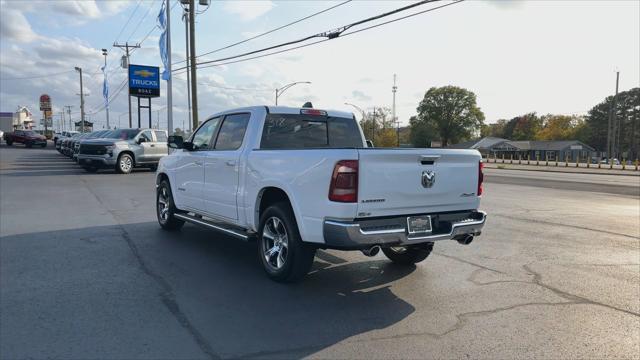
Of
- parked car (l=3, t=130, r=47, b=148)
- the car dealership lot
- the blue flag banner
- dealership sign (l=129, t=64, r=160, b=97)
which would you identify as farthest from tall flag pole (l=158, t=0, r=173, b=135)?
parked car (l=3, t=130, r=47, b=148)

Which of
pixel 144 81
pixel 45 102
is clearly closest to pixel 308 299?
pixel 144 81

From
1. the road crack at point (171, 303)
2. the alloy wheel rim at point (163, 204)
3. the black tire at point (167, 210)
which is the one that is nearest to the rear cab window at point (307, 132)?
the road crack at point (171, 303)

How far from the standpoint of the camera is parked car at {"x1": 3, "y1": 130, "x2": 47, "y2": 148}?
5359cm

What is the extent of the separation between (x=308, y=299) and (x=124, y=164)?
1815 cm

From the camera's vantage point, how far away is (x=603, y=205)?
13.9m

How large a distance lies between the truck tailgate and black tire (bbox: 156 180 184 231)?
14.7ft

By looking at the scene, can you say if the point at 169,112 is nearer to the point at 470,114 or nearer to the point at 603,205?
the point at 603,205

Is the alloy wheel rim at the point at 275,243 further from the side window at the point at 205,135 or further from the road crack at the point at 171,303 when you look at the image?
the side window at the point at 205,135

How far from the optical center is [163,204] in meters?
8.58

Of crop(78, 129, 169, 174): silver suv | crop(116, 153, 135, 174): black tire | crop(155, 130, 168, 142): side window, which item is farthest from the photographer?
crop(155, 130, 168, 142): side window

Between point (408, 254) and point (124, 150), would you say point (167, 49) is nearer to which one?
point (124, 150)

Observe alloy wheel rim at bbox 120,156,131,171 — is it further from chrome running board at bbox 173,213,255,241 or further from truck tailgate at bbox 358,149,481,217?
truck tailgate at bbox 358,149,481,217

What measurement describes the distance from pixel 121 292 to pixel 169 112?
2253cm

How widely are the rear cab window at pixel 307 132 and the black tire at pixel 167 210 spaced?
279 cm
